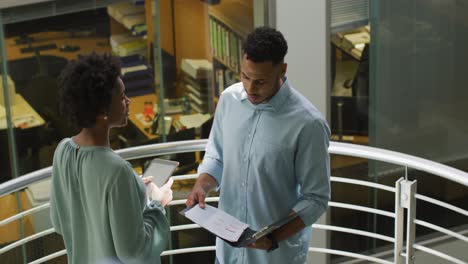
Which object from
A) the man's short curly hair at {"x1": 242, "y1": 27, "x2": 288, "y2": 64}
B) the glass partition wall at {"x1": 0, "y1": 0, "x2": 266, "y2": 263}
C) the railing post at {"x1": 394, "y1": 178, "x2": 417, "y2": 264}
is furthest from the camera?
the glass partition wall at {"x1": 0, "y1": 0, "x2": 266, "y2": 263}

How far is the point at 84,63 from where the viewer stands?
245 centimetres

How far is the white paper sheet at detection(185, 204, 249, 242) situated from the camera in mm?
2773

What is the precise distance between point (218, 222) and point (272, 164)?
Answer: 0.26 metres

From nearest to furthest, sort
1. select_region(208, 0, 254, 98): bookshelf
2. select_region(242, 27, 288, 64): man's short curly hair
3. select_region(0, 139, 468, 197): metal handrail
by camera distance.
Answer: select_region(242, 27, 288, 64): man's short curly hair → select_region(0, 139, 468, 197): metal handrail → select_region(208, 0, 254, 98): bookshelf

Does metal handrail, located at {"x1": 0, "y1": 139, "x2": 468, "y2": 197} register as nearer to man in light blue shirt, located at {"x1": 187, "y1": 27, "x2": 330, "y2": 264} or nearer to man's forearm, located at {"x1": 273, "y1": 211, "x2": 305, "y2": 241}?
man in light blue shirt, located at {"x1": 187, "y1": 27, "x2": 330, "y2": 264}

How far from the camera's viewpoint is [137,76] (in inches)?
207

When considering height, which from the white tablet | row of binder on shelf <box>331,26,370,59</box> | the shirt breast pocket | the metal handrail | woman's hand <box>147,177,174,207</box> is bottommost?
the metal handrail

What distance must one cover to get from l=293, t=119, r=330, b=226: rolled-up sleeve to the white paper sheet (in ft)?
0.66

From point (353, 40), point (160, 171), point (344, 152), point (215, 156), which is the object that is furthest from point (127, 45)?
point (160, 171)

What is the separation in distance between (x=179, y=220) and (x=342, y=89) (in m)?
1.35

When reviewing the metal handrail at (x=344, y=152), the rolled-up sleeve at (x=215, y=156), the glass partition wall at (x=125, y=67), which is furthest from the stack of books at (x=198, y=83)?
the rolled-up sleeve at (x=215, y=156)

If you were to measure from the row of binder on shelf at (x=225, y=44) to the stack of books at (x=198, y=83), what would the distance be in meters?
0.10

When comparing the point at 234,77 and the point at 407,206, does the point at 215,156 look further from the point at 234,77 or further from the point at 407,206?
the point at 234,77

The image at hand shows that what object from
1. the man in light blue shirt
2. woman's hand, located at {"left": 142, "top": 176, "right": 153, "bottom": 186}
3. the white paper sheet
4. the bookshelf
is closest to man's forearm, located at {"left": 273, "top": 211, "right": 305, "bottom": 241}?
the man in light blue shirt
